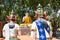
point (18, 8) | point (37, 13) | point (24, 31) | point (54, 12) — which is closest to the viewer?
point (37, 13)

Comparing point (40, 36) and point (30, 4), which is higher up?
point (30, 4)

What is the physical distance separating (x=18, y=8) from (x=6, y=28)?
30.9ft

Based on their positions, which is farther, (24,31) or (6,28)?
(24,31)

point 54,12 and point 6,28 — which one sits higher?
point 54,12

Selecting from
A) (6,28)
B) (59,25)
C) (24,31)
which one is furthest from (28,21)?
(6,28)

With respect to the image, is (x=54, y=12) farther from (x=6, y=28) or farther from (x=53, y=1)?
(x=6, y=28)

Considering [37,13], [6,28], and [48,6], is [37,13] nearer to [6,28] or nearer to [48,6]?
[6,28]

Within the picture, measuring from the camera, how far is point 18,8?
14742 millimetres

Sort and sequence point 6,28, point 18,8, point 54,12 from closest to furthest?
point 6,28 → point 54,12 → point 18,8

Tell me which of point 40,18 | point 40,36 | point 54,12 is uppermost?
point 54,12

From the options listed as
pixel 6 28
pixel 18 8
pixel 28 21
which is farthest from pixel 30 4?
pixel 6 28

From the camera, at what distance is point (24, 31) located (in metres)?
12.5

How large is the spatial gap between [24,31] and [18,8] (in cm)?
252

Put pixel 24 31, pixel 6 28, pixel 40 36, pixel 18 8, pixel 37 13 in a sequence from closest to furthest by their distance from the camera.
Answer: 1. pixel 40 36
2. pixel 37 13
3. pixel 6 28
4. pixel 24 31
5. pixel 18 8
